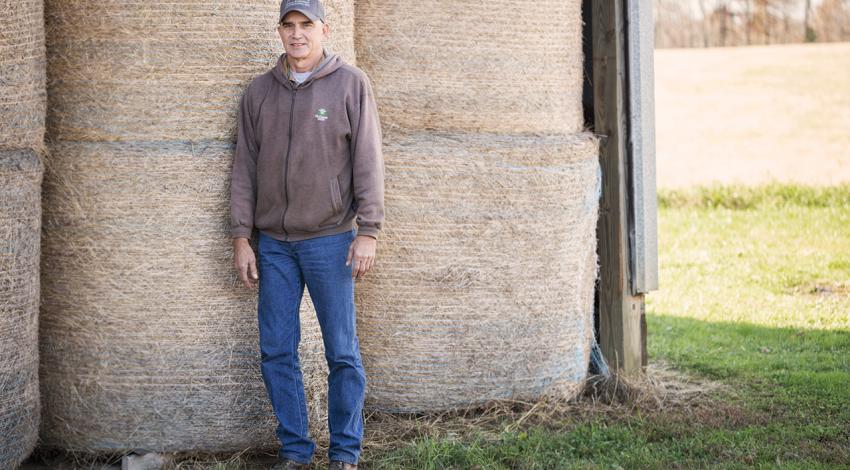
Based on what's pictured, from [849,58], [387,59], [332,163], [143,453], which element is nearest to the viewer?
[332,163]

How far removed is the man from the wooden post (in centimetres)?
187

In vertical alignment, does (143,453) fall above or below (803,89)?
below

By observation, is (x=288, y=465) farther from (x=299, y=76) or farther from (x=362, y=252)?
(x=299, y=76)

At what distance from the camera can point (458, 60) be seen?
514cm

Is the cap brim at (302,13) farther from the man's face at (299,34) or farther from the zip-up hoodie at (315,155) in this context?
the zip-up hoodie at (315,155)

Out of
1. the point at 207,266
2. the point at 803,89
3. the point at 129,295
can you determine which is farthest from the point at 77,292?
the point at 803,89

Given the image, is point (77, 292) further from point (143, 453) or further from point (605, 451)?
point (605, 451)

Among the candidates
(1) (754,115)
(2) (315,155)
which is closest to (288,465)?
(2) (315,155)

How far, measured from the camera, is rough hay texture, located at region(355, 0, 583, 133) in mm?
5102

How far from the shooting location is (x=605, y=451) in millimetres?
4727

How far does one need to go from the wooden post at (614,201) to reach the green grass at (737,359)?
0.57 meters

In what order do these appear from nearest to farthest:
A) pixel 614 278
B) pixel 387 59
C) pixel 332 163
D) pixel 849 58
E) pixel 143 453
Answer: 1. pixel 332 163
2. pixel 143 453
3. pixel 387 59
4. pixel 614 278
5. pixel 849 58

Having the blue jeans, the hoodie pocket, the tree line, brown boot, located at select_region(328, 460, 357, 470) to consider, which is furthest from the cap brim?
the tree line

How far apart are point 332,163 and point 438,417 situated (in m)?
1.57
